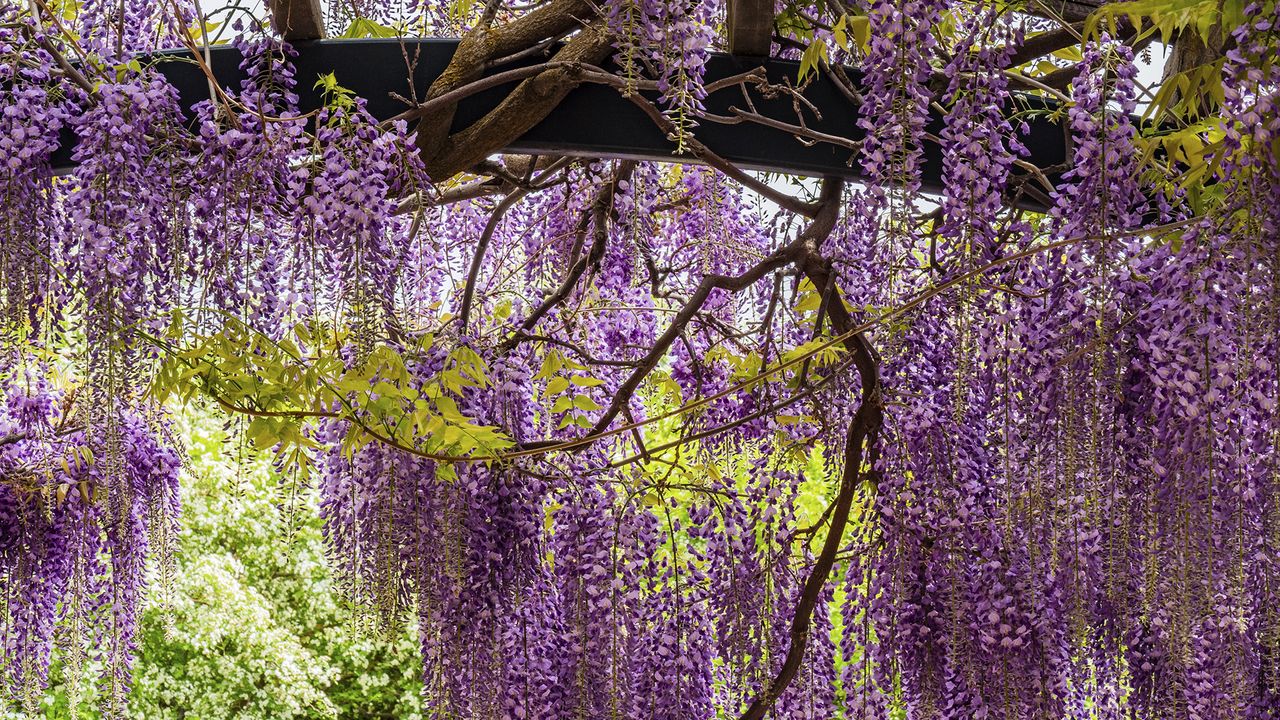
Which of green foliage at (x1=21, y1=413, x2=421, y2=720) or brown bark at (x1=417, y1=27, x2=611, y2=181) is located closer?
brown bark at (x1=417, y1=27, x2=611, y2=181)

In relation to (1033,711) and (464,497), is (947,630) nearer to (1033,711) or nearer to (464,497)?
(1033,711)

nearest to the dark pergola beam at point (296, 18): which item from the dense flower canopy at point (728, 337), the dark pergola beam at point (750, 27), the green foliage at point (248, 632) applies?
the dense flower canopy at point (728, 337)

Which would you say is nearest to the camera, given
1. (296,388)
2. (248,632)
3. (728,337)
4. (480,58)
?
(296,388)

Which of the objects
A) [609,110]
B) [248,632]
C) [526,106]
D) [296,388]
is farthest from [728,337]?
[248,632]

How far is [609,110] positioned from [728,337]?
3.03 feet

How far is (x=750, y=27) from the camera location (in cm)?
256

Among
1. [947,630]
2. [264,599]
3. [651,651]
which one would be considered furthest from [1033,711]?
[264,599]

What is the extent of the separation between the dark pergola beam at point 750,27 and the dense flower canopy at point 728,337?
0.09 m

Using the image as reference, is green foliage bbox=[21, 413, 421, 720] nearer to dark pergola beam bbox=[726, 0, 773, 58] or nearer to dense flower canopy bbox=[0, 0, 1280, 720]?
dense flower canopy bbox=[0, 0, 1280, 720]

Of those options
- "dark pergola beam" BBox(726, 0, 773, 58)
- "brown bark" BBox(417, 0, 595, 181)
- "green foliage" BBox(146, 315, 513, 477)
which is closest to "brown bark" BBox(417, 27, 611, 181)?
"brown bark" BBox(417, 0, 595, 181)

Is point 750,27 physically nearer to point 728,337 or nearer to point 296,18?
point 296,18

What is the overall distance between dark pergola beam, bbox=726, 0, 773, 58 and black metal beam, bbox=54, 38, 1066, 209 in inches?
0.8

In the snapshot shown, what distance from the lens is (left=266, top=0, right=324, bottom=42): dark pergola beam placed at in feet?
8.19

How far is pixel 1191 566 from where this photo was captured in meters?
2.34
